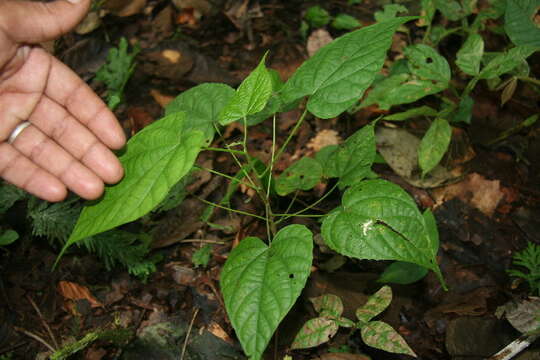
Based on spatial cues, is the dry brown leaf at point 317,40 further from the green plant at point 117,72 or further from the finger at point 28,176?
the finger at point 28,176

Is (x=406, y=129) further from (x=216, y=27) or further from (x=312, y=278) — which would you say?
(x=216, y=27)

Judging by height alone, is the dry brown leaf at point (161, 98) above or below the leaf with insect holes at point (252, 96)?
below

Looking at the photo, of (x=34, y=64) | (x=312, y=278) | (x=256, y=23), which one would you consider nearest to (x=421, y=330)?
(x=312, y=278)

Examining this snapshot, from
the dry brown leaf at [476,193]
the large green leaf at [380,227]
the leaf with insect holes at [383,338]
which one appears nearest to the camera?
the large green leaf at [380,227]

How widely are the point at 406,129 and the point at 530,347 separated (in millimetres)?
1419

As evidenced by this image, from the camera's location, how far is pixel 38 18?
1877mm

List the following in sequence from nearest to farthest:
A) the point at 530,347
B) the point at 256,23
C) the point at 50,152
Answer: the point at 530,347
the point at 50,152
the point at 256,23

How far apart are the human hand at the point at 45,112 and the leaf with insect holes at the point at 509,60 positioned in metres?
1.92

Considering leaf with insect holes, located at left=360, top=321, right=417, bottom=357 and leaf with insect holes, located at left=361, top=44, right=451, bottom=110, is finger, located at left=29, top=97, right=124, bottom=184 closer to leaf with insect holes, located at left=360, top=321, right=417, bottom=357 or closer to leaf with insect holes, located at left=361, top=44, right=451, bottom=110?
leaf with insect holes, located at left=360, top=321, right=417, bottom=357

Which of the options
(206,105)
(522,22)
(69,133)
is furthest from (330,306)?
(522,22)

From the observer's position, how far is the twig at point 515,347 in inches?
65.0

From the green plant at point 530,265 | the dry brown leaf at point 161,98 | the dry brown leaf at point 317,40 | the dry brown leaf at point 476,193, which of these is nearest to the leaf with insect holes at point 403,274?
the green plant at point 530,265

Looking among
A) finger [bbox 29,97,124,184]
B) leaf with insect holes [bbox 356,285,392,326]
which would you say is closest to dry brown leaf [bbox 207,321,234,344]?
leaf with insect holes [bbox 356,285,392,326]

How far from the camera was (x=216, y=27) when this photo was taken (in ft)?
11.6
